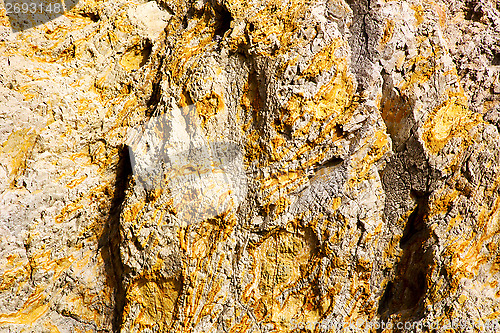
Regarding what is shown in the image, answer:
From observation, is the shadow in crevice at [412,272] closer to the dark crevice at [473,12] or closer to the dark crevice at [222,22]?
the dark crevice at [473,12]

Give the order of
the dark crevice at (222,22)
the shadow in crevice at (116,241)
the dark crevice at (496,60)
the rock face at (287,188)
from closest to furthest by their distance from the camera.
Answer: the rock face at (287,188) → the dark crevice at (496,60) → the shadow in crevice at (116,241) → the dark crevice at (222,22)

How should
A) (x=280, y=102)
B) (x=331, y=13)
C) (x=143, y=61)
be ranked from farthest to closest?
(x=143, y=61) → (x=331, y=13) → (x=280, y=102)

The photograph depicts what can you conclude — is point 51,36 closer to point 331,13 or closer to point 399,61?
point 331,13

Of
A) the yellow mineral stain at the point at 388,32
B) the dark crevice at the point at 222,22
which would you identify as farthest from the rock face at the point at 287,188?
the dark crevice at the point at 222,22

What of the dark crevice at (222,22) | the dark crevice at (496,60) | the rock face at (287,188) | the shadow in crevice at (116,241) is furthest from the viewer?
the dark crevice at (222,22)

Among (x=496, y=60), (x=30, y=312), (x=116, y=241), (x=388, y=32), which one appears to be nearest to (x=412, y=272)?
(x=496, y=60)

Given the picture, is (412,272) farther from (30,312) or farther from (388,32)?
(30,312)

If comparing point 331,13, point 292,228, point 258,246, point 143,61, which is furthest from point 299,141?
point 143,61

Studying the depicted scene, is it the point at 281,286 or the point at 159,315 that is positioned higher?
the point at 281,286
